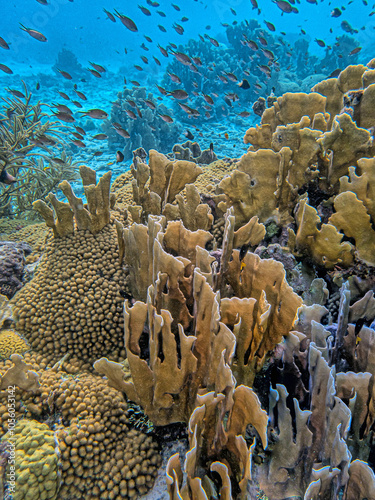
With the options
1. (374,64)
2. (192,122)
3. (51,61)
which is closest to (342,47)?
(192,122)

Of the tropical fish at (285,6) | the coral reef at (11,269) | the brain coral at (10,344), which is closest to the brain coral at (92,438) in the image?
the brain coral at (10,344)

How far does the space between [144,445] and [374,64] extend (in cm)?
424

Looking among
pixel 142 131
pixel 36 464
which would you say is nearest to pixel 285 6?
pixel 142 131

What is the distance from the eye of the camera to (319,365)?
138 centimetres

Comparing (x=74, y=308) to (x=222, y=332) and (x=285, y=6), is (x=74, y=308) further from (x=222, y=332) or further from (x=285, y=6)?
(x=285, y=6)

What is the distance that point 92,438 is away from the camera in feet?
5.44

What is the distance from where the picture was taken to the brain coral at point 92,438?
5.16 feet

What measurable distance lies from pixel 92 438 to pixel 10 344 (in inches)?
42.5

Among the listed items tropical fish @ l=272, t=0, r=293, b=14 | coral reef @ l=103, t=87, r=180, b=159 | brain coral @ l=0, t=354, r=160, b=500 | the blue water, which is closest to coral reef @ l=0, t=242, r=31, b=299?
brain coral @ l=0, t=354, r=160, b=500

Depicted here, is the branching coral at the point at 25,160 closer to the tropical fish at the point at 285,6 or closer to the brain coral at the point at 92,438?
the brain coral at the point at 92,438

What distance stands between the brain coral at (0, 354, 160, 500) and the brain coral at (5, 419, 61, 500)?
9cm

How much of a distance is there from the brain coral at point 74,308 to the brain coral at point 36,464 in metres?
0.61

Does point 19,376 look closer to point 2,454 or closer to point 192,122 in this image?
point 2,454

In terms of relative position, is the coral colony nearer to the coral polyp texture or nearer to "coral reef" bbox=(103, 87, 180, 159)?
the coral polyp texture
